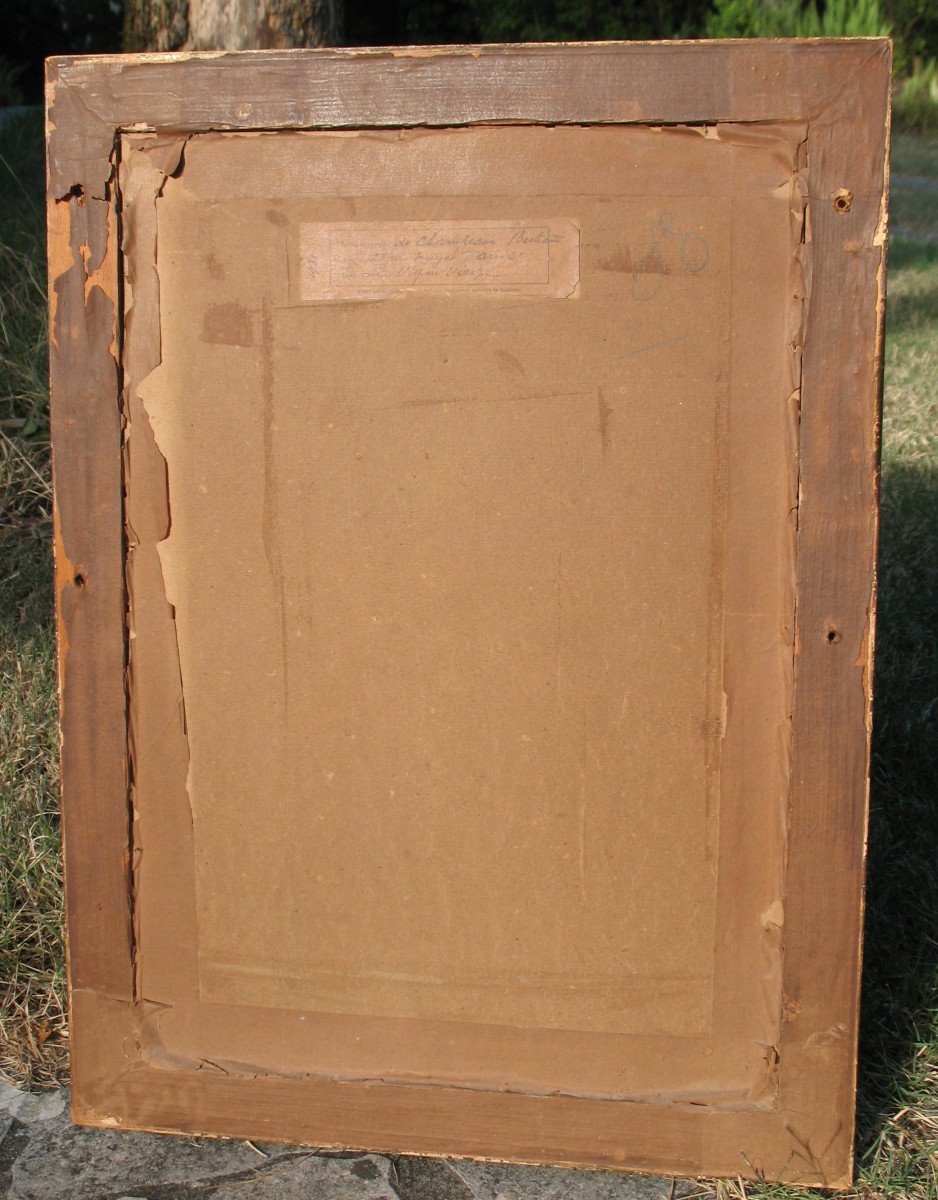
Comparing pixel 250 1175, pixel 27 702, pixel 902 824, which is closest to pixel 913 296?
pixel 902 824

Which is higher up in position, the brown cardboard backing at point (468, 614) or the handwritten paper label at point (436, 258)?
the handwritten paper label at point (436, 258)

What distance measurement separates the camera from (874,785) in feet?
9.16

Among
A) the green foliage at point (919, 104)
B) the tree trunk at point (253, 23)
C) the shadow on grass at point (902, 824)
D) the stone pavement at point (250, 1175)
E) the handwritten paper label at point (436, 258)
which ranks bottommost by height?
the stone pavement at point (250, 1175)

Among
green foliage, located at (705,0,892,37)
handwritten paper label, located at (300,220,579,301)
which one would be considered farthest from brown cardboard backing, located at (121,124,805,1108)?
green foliage, located at (705,0,892,37)

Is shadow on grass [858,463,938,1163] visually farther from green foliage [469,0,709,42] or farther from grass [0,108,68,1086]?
green foliage [469,0,709,42]

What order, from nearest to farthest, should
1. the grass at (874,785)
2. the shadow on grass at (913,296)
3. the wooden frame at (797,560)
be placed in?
the wooden frame at (797,560), the grass at (874,785), the shadow on grass at (913,296)

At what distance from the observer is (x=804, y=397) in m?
1.67

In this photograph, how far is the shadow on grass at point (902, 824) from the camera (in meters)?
2.07

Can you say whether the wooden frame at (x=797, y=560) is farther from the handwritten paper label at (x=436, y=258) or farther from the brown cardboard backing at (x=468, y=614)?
the handwritten paper label at (x=436, y=258)

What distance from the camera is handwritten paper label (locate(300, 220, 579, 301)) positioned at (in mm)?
1699

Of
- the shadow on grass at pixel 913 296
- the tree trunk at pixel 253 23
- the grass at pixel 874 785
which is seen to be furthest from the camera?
the shadow on grass at pixel 913 296

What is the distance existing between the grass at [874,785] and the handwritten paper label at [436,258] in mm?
1378

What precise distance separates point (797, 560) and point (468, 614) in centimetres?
48

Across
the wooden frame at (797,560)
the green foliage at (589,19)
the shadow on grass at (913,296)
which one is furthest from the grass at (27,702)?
the green foliage at (589,19)
